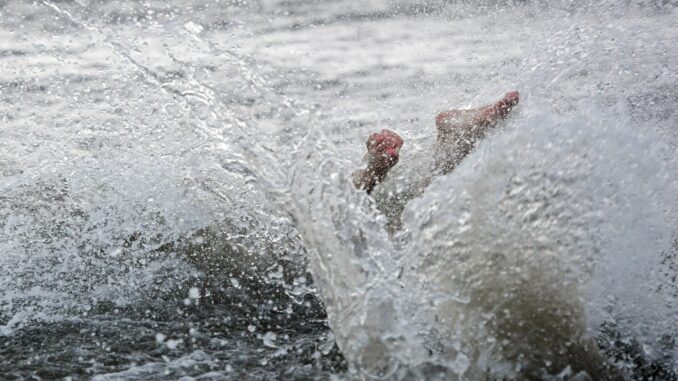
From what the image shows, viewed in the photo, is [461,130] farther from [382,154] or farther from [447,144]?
[382,154]

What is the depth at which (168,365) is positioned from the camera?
2.28m

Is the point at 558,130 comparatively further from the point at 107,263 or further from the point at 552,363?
the point at 107,263

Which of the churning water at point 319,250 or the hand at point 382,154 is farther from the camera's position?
the hand at point 382,154

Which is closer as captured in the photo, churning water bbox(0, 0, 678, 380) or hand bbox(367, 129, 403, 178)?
churning water bbox(0, 0, 678, 380)

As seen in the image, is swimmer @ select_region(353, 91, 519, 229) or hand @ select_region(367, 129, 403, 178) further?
swimmer @ select_region(353, 91, 519, 229)

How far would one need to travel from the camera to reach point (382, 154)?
302 centimetres

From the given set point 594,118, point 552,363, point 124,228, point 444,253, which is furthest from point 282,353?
point 594,118

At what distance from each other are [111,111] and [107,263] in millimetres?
1946

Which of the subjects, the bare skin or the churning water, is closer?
the churning water

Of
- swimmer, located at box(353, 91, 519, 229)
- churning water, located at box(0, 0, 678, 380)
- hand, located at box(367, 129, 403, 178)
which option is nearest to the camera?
churning water, located at box(0, 0, 678, 380)

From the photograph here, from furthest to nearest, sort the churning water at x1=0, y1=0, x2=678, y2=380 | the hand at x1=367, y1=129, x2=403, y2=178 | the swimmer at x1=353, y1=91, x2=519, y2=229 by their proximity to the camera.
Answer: the swimmer at x1=353, y1=91, x2=519, y2=229
the hand at x1=367, y1=129, x2=403, y2=178
the churning water at x1=0, y1=0, x2=678, y2=380

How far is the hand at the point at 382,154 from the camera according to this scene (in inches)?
119

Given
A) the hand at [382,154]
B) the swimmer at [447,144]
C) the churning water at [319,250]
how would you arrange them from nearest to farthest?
the churning water at [319,250], the hand at [382,154], the swimmer at [447,144]

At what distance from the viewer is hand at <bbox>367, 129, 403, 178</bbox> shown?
9.89 feet
